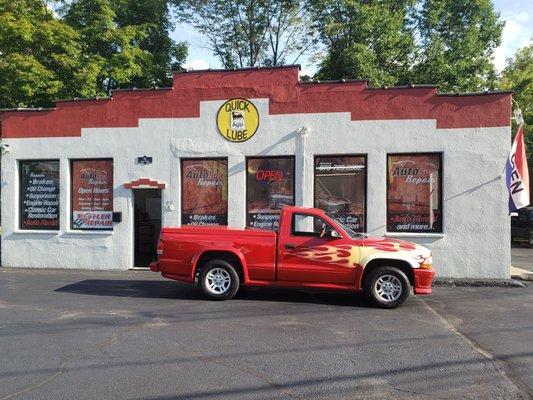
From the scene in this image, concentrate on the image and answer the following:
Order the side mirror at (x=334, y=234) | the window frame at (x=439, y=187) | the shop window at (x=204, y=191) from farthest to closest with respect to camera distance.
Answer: the shop window at (x=204, y=191), the window frame at (x=439, y=187), the side mirror at (x=334, y=234)

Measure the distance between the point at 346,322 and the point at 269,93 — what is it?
282 inches

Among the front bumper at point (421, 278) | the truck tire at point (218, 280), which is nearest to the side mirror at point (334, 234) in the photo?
the front bumper at point (421, 278)

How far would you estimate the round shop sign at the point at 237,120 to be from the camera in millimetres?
13469

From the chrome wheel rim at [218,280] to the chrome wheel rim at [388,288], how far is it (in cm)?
267

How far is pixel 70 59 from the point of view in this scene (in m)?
19.7

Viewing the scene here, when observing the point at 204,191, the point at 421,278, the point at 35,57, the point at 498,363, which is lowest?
the point at 498,363

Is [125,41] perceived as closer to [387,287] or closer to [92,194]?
[92,194]

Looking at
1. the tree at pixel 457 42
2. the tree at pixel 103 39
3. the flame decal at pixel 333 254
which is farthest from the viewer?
the tree at pixel 457 42

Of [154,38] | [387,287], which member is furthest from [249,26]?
[387,287]

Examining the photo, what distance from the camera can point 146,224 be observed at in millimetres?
15438

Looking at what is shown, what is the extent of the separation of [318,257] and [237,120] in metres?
5.48

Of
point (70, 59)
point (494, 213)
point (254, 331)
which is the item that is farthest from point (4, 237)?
point (494, 213)

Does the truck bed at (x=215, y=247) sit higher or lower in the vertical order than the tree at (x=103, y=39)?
lower

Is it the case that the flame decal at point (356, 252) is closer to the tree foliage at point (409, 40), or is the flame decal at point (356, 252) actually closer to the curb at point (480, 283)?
the curb at point (480, 283)
